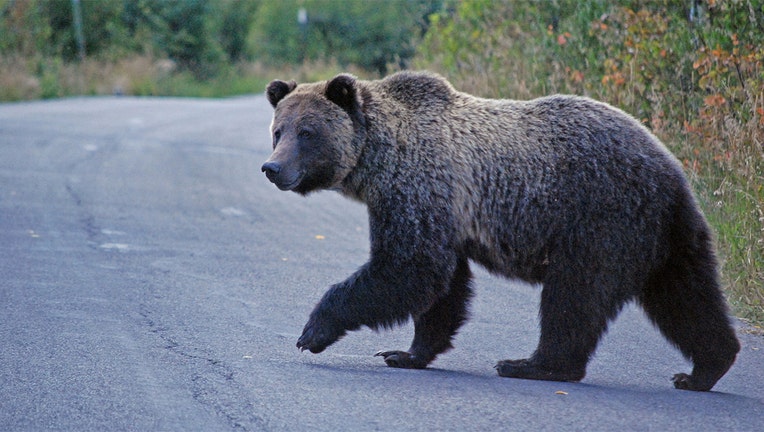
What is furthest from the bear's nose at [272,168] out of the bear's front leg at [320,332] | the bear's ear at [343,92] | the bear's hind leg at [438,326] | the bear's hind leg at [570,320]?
the bear's hind leg at [570,320]

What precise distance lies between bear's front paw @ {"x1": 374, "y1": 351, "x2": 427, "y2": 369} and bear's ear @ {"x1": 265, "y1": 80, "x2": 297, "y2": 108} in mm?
1759

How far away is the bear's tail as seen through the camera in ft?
18.7

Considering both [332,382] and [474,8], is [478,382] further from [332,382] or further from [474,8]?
[474,8]

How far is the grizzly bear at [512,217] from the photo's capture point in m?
5.69

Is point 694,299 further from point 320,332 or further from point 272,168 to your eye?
point 272,168

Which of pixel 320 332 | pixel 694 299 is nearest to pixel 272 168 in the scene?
pixel 320 332

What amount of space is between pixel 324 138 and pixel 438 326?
1320 mm

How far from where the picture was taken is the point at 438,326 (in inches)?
247

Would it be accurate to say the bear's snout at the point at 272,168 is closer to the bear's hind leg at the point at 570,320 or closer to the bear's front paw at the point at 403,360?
the bear's front paw at the point at 403,360

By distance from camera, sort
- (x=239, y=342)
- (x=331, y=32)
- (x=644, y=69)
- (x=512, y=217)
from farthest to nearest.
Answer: (x=331, y=32) → (x=644, y=69) → (x=239, y=342) → (x=512, y=217)

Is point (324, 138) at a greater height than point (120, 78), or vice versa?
point (324, 138)

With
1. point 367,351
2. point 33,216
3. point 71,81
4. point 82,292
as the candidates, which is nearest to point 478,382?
point 367,351

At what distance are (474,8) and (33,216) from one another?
7972 millimetres

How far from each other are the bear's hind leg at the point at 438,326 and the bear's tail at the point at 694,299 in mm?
1134
